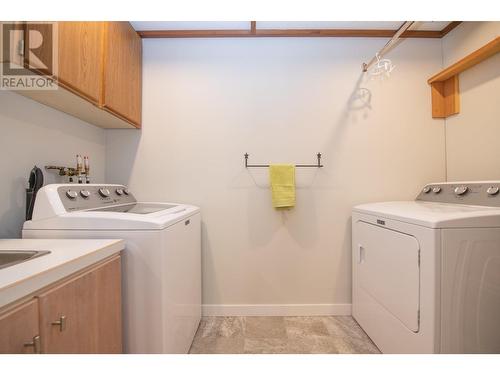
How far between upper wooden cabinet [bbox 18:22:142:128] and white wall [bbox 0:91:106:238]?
0.25ft

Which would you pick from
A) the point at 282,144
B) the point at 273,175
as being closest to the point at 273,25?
the point at 282,144

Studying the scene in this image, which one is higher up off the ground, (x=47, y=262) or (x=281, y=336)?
(x=47, y=262)

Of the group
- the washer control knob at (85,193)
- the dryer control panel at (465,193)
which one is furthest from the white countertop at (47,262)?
the dryer control panel at (465,193)

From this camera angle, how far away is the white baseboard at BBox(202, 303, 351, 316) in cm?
202

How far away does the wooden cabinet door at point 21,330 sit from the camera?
1.88 ft

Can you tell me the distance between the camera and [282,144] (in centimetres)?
203

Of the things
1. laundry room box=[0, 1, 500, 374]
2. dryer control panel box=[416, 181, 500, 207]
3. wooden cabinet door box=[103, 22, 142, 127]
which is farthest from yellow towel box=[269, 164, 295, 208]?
wooden cabinet door box=[103, 22, 142, 127]

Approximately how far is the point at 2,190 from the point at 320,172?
6.48 feet

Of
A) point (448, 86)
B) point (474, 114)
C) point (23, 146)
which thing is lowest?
point (23, 146)

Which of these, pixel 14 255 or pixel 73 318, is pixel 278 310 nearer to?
pixel 73 318

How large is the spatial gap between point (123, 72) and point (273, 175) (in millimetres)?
1287

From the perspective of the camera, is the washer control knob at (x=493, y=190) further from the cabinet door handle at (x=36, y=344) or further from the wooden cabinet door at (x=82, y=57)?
the wooden cabinet door at (x=82, y=57)
